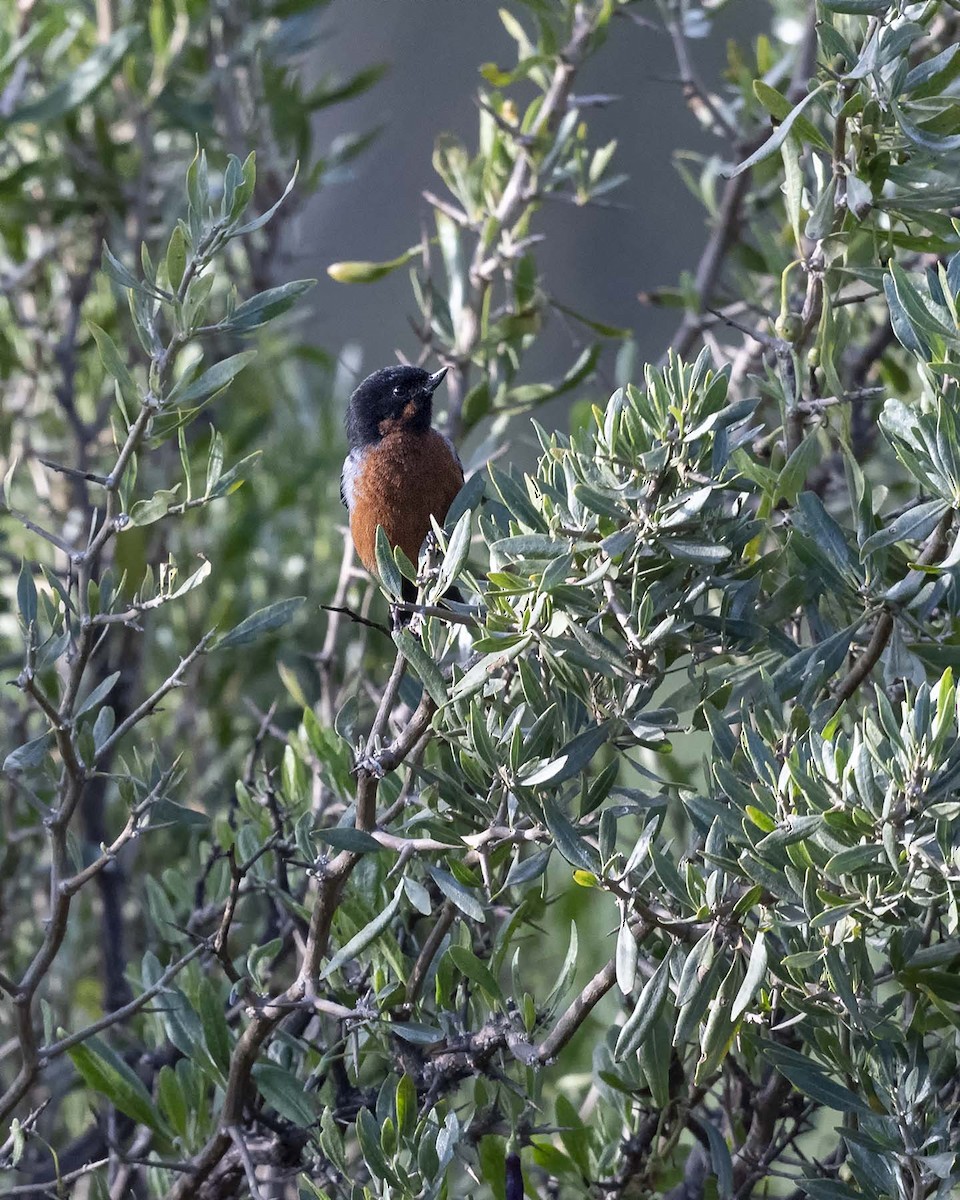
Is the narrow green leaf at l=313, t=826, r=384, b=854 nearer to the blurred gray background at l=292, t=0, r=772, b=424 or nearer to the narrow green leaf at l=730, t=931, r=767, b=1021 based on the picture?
the narrow green leaf at l=730, t=931, r=767, b=1021

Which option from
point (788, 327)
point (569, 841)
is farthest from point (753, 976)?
point (788, 327)

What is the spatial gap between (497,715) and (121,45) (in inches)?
84.7

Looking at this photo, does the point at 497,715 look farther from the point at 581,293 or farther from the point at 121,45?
the point at 581,293

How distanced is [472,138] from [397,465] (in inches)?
314

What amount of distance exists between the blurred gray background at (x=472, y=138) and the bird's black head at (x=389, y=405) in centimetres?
714

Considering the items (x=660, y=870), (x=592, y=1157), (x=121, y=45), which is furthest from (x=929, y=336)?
(x=121, y=45)

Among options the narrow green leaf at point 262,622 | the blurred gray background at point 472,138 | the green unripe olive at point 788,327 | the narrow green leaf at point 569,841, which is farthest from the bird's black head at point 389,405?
the blurred gray background at point 472,138

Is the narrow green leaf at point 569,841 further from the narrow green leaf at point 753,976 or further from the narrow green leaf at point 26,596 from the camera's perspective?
the narrow green leaf at point 26,596

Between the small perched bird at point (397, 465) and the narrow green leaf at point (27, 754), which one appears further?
the small perched bird at point (397, 465)

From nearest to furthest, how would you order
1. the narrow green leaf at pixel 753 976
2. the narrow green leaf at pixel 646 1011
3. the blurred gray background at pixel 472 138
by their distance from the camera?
the narrow green leaf at pixel 753 976, the narrow green leaf at pixel 646 1011, the blurred gray background at pixel 472 138

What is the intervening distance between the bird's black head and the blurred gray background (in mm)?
7138

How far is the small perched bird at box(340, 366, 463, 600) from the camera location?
336cm

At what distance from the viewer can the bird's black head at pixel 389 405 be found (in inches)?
143

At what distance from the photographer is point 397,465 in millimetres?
3471
